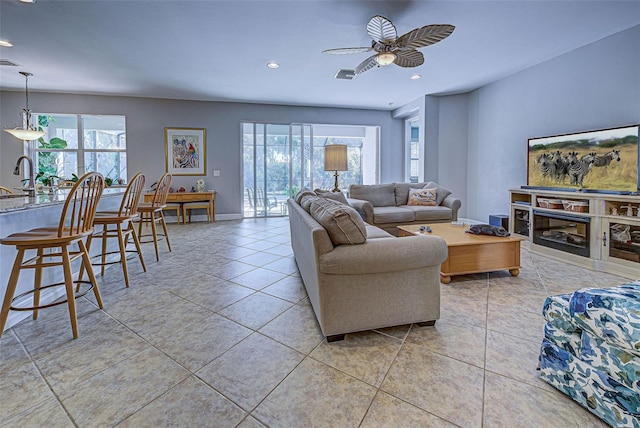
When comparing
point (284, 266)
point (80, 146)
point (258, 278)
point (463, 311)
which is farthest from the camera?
point (80, 146)

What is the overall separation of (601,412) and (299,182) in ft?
20.8

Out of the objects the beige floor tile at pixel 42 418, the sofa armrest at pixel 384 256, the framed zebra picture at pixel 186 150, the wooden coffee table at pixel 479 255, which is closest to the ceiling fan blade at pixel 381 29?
the sofa armrest at pixel 384 256

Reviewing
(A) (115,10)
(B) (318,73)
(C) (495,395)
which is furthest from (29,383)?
(B) (318,73)

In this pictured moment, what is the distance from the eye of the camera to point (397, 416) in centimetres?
125

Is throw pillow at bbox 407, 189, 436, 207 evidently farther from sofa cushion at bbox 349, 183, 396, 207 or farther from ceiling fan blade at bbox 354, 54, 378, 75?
ceiling fan blade at bbox 354, 54, 378, 75

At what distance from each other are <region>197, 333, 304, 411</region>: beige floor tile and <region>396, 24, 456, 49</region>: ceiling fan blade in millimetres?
2674

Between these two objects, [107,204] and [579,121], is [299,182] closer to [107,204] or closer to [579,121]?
[107,204]

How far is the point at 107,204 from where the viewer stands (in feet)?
11.5

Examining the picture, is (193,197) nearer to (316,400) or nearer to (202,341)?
(202,341)

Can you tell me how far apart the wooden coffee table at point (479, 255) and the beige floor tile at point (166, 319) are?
83.7 inches

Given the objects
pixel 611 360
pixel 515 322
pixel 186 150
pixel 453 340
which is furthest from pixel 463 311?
pixel 186 150

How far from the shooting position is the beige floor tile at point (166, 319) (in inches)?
75.7

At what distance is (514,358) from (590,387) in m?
0.41

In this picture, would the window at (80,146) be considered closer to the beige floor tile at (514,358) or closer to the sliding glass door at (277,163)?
the sliding glass door at (277,163)
